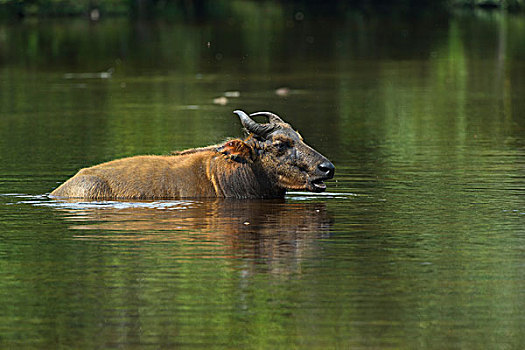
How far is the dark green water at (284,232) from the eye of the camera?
1027 cm

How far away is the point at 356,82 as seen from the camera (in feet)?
124

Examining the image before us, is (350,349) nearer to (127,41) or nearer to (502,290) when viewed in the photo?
(502,290)

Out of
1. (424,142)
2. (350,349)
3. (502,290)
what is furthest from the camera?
(424,142)

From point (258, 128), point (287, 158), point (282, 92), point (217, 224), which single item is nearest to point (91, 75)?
point (282, 92)

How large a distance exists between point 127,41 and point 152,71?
17.2m

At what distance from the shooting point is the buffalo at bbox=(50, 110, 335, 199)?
16.5 meters

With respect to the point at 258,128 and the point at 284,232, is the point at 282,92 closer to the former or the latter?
the point at 258,128

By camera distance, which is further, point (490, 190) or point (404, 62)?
point (404, 62)

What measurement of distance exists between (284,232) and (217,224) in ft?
2.79

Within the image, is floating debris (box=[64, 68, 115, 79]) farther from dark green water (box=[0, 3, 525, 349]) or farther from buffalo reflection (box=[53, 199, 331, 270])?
buffalo reflection (box=[53, 199, 331, 270])

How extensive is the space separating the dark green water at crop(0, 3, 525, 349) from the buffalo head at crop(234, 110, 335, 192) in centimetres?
31

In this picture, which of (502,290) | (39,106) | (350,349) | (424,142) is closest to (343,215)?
(502,290)

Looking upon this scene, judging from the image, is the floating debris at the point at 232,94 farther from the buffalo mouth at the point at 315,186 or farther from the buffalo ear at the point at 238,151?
the buffalo mouth at the point at 315,186

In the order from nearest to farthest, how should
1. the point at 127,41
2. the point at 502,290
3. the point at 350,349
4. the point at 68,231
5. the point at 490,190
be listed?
the point at 350,349 < the point at 502,290 < the point at 68,231 < the point at 490,190 < the point at 127,41
